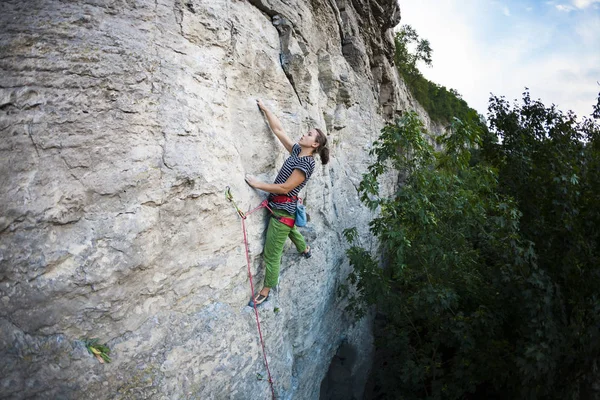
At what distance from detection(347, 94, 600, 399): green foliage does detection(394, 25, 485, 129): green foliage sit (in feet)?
47.9

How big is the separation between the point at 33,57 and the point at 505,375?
6.44m

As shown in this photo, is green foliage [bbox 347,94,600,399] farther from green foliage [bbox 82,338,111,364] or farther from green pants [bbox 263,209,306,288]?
green foliage [bbox 82,338,111,364]

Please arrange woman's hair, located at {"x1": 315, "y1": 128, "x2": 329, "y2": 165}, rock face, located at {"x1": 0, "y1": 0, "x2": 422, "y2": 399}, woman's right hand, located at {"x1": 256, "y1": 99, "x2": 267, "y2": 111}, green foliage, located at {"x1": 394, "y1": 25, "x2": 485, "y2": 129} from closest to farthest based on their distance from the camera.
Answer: rock face, located at {"x1": 0, "y1": 0, "x2": 422, "y2": 399} → woman's hair, located at {"x1": 315, "y1": 128, "x2": 329, "y2": 165} → woman's right hand, located at {"x1": 256, "y1": 99, "x2": 267, "y2": 111} → green foliage, located at {"x1": 394, "y1": 25, "x2": 485, "y2": 129}

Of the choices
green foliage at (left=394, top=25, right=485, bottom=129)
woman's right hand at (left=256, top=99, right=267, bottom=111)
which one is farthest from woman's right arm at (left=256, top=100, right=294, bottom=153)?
green foliage at (left=394, top=25, right=485, bottom=129)

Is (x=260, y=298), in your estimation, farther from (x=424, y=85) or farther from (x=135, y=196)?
(x=424, y=85)

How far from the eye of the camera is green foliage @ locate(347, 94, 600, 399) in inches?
161

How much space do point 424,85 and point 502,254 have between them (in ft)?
59.8

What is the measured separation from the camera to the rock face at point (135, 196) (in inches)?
84.0

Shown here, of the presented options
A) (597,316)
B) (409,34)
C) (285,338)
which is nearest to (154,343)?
(285,338)

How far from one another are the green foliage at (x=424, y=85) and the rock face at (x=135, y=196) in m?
17.0

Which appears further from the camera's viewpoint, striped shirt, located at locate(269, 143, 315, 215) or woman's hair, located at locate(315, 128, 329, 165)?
woman's hair, located at locate(315, 128, 329, 165)

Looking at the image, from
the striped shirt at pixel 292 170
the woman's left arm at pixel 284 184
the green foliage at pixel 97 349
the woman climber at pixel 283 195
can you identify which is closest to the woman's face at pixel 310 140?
the woman climber at pixel 283 195

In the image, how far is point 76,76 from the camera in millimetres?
2367

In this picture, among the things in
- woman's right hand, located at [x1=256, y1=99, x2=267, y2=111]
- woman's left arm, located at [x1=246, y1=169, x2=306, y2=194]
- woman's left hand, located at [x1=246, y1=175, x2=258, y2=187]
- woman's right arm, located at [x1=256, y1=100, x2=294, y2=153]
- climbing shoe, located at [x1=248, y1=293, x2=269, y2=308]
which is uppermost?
woman's right hand, located at [x1=256, y1=99, x2=267, y2=111]
